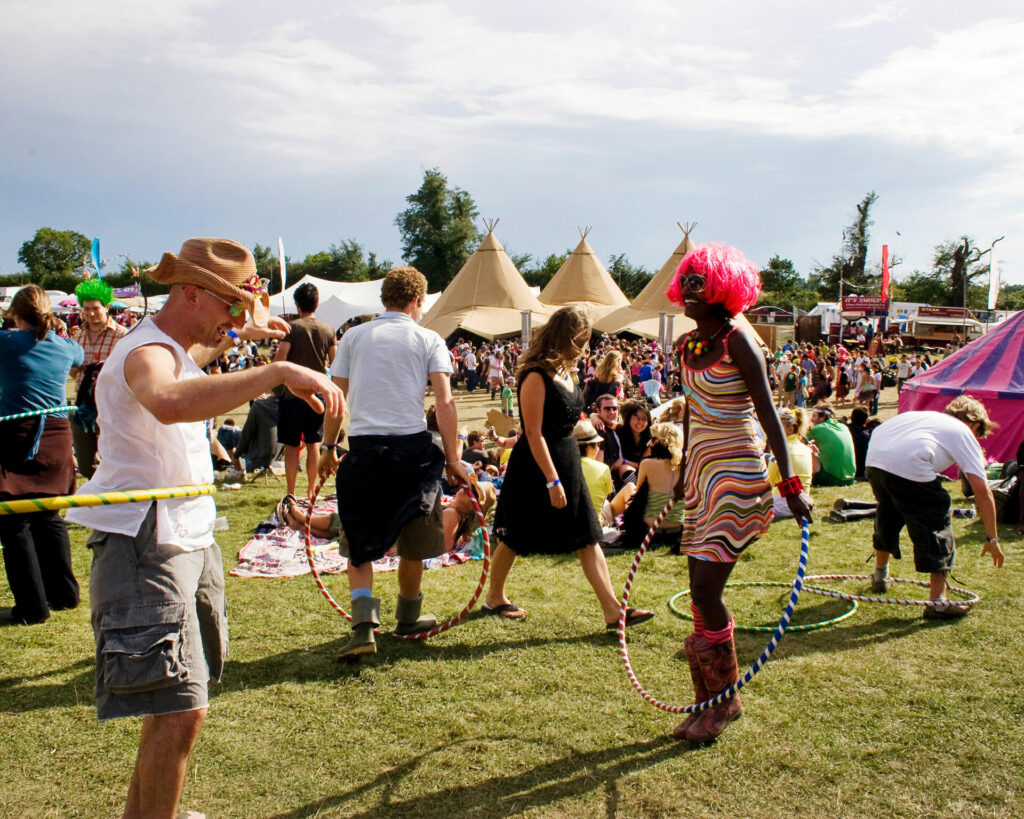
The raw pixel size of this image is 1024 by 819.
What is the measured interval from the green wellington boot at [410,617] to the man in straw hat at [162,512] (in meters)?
2.24

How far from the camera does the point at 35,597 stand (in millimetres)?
5133

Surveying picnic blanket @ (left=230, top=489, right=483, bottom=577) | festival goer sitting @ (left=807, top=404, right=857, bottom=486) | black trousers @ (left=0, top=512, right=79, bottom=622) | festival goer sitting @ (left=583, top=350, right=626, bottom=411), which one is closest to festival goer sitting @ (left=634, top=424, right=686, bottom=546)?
picnic blanket @ (left=230, top=489, right=483, bottom=577)

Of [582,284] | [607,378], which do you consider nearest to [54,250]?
[582,284]

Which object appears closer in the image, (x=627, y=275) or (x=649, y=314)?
(x=649, y=314)

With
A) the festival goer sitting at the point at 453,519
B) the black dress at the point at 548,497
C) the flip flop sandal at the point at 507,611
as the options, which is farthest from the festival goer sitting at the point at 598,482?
the black dress at the point at 548,497

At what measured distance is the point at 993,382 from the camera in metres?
12.3

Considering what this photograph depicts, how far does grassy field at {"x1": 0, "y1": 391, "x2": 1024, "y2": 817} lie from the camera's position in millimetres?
3232

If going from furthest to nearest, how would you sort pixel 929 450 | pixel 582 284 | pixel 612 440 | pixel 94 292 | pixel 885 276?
pixel 885 276, pixel 582 284, pixel 612 440, pixel 94 292, pixel 929 450

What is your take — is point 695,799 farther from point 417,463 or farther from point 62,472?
point 62,472

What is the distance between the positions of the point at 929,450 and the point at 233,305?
4.50m

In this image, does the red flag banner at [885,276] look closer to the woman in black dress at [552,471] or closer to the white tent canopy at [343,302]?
the white tent canopy at [343,302]

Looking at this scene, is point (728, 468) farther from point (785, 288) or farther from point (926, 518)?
point (785, 288)

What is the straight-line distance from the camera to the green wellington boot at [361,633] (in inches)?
178

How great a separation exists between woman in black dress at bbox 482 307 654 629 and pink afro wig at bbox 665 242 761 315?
115cm
